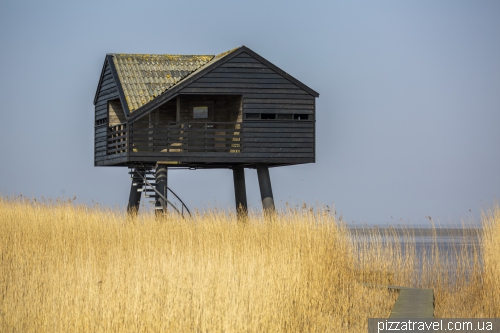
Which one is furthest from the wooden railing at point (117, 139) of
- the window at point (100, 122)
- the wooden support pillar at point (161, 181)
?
the wooden support pillar at point (161, 181)

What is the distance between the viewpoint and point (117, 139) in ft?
72.4

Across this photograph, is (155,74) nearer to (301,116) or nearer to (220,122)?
(220,122)

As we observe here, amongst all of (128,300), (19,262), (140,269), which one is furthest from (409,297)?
(19,262)

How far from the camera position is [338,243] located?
50.9ft

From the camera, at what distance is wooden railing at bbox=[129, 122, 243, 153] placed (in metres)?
21.1

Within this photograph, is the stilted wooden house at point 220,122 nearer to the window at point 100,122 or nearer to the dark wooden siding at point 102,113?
the dark wooden siding at point 102,113

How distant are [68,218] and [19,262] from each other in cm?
478

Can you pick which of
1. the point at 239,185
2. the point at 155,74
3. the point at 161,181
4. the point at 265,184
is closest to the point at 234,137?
the point at 265,184

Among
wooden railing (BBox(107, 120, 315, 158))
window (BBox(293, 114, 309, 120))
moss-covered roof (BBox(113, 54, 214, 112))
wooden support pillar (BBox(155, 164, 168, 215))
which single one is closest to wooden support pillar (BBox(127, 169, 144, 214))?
wooden support pillar (BBox(155, 164, 168, 215))

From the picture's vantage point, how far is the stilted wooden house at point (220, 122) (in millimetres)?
21188

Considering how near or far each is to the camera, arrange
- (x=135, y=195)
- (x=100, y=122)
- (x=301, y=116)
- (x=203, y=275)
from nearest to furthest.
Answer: (x=203, y=275), (x=301, y=116), (x=135, y=195), (x=100, y=122)

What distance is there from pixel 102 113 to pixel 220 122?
4.61m

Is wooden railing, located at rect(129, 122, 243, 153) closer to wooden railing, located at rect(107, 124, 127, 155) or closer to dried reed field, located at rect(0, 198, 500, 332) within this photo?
wooden railing, located at rect(107, 124, 127, 155)

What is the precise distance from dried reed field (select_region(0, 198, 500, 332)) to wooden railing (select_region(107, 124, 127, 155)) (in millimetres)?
2174
